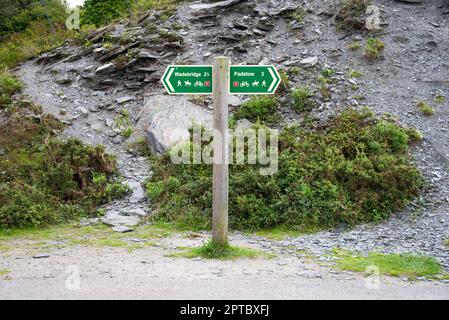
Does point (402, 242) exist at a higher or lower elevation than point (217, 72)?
lower

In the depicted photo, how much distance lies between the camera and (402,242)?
8.68 metres

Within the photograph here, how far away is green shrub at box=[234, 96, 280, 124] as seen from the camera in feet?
44.8

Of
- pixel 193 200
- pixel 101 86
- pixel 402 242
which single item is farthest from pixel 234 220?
pixel 101 86

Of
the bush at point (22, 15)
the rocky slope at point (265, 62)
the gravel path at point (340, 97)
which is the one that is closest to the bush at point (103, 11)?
the bush at point (22, 15)

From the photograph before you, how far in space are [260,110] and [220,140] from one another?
6.81 meters

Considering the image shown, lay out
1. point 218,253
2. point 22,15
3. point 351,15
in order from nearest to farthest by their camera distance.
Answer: point 218,253 → point 351,15 → point 22,15

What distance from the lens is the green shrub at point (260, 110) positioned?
13640 mm

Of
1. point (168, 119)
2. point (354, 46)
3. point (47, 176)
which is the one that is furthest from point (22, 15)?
point (354, 46)

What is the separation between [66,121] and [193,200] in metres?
6.30

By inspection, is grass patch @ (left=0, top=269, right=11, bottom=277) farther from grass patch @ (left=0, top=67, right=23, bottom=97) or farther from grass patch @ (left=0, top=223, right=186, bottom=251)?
grass patch @ (left=0, top=67, right=23, bottom=97)

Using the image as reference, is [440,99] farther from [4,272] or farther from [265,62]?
[4,272]

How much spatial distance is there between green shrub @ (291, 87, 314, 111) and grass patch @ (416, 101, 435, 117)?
309 cm

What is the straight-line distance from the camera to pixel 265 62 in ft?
53.9
